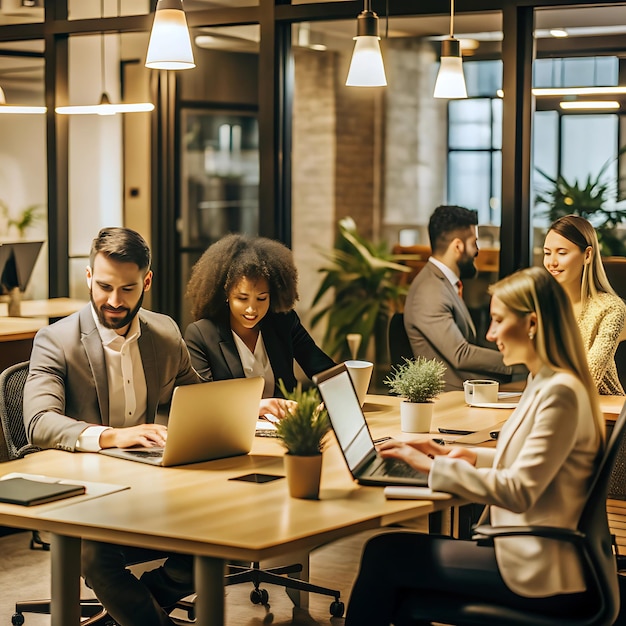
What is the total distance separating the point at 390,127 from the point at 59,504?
26.2ft

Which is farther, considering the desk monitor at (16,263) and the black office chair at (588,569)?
the desk monitor at (16,263)

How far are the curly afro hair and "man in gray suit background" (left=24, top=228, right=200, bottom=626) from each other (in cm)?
43

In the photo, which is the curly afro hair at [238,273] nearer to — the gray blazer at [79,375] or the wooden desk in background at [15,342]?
the gray blazer at [79,375]

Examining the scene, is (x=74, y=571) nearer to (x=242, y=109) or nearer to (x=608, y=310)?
(x=608, y=310)

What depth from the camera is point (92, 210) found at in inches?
354

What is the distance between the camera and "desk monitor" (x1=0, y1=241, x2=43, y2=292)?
6430 mm

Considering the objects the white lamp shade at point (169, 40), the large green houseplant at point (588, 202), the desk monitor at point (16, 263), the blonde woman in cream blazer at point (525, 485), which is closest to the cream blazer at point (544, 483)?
the blonde woman in cream blazer at point (525, 485)

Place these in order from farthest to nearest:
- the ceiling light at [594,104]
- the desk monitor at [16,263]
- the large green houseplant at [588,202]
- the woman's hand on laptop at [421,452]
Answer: the ceiling light at [594,104], the large green houseplant at [588,202], the desk monitor at [16,263], the woman's hand on laptop at [421,452]

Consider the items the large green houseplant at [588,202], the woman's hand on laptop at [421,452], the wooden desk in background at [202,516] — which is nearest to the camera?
the wooden desk in background at [202,516]

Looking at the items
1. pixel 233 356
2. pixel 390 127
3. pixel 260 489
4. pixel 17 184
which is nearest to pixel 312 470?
pixel 260 489

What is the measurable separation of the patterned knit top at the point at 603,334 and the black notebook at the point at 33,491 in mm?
2359

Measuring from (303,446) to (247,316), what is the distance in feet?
4.60

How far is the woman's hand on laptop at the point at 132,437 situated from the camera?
10.1 feet

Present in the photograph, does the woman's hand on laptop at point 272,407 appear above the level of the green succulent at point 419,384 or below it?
below
